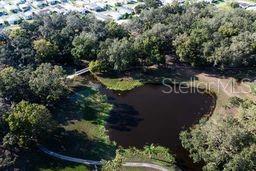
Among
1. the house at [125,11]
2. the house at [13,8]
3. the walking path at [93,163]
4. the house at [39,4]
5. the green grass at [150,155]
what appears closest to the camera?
the walking path at [93,163]

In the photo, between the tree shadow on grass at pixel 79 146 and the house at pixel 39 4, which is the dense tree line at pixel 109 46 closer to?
the tree shadow on grass at pixel 79 146

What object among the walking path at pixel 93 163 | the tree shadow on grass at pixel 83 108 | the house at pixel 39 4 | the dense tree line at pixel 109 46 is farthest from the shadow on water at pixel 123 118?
the house at pixel 39 4

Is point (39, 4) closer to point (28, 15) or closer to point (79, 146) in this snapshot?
point (28, 15)

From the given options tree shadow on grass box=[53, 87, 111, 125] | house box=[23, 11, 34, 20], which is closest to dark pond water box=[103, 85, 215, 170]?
tree shadow on grass box=[53, 87, 111, 125]

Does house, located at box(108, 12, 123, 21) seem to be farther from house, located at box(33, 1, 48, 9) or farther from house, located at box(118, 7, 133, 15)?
house, located at box(33, 1, 48, 9)

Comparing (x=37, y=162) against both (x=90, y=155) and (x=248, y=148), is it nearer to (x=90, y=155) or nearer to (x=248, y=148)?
(x=90, y=155)

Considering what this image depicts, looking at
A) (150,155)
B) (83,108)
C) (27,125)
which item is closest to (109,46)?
(83,108)
